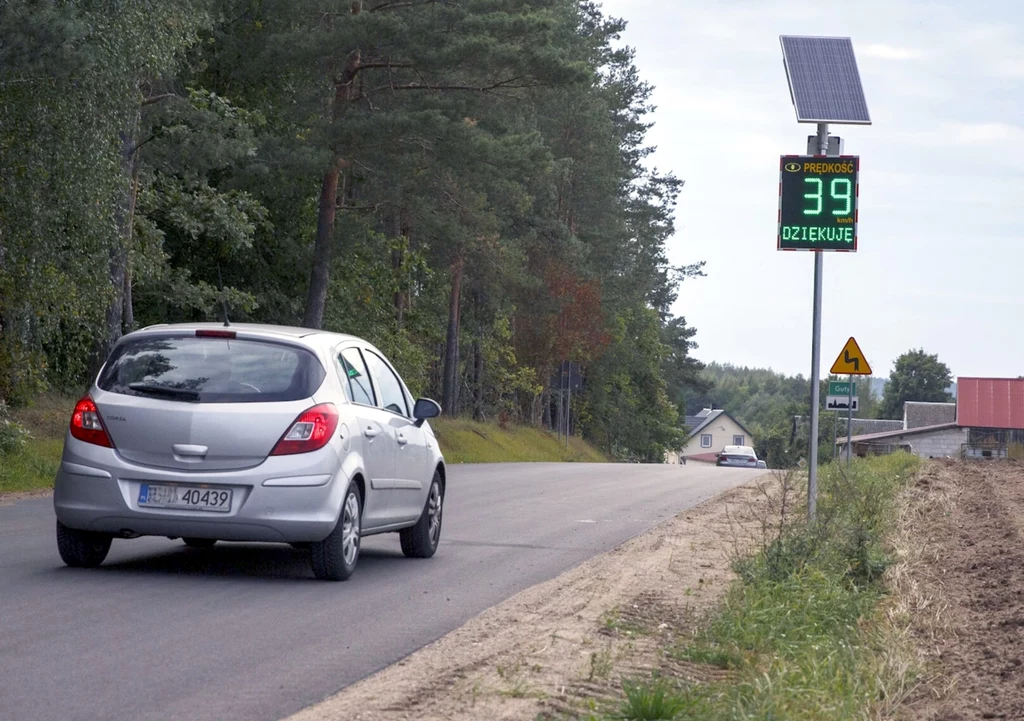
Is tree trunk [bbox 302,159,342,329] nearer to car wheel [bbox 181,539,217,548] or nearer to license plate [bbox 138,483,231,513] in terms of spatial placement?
car wheel [bbox 181,539,217,548]

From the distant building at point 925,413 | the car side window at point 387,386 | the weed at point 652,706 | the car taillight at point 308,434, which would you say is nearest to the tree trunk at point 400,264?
the car side window at point 387,386

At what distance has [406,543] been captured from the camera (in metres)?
11.8

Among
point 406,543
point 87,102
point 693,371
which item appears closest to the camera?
point 406,543

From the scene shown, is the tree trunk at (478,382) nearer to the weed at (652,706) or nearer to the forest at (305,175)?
the forest at (305,175)

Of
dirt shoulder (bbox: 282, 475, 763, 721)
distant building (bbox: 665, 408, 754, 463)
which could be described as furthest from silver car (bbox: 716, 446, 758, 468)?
distant building (bbox: 665, 408, 754, 463)

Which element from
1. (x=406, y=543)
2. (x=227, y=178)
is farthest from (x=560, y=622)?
(x=227, y=178)

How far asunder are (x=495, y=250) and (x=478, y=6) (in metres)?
16.6

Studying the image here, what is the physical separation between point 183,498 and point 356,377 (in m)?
1.79

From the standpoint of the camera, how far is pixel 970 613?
904 centimetres

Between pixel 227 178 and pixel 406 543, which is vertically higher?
pixel 227 178

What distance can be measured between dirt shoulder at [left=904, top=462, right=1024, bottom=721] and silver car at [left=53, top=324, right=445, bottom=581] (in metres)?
3.87

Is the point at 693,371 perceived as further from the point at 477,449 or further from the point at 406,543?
the point at 406,543

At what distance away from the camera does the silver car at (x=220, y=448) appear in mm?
9359

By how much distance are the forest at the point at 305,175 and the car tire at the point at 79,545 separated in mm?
8747
